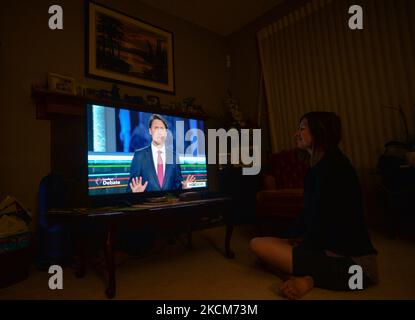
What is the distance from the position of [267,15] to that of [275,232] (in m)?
3.16

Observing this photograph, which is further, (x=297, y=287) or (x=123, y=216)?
(x=123, y=216)

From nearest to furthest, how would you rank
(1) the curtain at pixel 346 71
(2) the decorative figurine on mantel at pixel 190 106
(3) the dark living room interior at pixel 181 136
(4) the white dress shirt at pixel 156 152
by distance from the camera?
(3) the dark living room interior at pixel 181 136
(4) the white dress shirt at pixel 156 152
(1) the curtain at pixel 346 71
(2) the decorative figurine on mantel at pixel 190 106

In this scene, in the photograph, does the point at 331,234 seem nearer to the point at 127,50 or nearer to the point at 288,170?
the point at 288,170

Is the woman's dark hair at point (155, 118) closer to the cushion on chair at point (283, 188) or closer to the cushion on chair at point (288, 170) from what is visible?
the cushion on chair at point (283, 188)

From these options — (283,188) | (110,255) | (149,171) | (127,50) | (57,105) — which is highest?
(127,50)

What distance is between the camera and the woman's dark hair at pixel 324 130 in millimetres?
1377

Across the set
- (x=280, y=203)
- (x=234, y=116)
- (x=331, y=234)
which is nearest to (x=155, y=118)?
(x=280, y=203)

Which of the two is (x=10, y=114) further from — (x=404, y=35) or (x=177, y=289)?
(x=404, y=35)

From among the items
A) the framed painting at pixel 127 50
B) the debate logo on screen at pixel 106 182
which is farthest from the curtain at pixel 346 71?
the debate logo on screen at pixel 106 182

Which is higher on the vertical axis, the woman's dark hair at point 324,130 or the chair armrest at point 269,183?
the woman's dark hair at point 324,130

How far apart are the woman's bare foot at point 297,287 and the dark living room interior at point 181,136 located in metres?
0.05

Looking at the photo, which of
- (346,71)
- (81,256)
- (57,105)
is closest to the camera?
(81,256)

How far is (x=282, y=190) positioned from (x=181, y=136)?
1164 millimetres

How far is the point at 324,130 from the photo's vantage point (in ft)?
4.52
